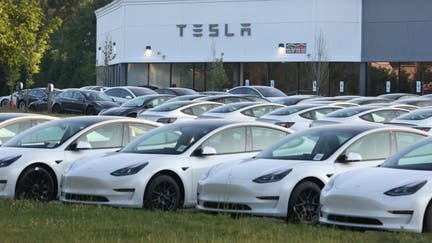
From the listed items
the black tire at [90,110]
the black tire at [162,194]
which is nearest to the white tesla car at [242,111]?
the black tire at [162,194]

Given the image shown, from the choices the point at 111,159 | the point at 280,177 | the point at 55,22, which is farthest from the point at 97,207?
the point at 55,22

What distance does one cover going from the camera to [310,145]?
1265cm

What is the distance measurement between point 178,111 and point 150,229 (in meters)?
16.9

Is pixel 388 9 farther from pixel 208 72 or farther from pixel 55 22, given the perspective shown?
pixel 55 22

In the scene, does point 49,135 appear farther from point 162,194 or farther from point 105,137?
point 162,194

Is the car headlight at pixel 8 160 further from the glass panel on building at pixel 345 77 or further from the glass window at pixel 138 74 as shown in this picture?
the glass window at pixel 138 74

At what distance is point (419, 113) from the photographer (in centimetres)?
2142

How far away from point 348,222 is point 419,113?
11258mm

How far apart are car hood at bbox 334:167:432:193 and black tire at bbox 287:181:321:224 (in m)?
0.58

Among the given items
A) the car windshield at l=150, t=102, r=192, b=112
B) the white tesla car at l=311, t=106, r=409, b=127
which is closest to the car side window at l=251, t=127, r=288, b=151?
the white tesla car at l=311, t=106, r=409, b=127

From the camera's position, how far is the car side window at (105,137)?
14.9 metres

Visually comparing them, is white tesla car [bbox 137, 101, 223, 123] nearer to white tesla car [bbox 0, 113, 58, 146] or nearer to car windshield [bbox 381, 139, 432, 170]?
white tesla car [bbox 0, 113, 58, 146]

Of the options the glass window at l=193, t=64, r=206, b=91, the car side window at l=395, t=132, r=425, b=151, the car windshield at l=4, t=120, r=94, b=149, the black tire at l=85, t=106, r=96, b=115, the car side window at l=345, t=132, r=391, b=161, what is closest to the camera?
the car side window at l=345, t=132, r=391, b=161

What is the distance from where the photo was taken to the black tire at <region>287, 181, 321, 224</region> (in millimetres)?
11602
